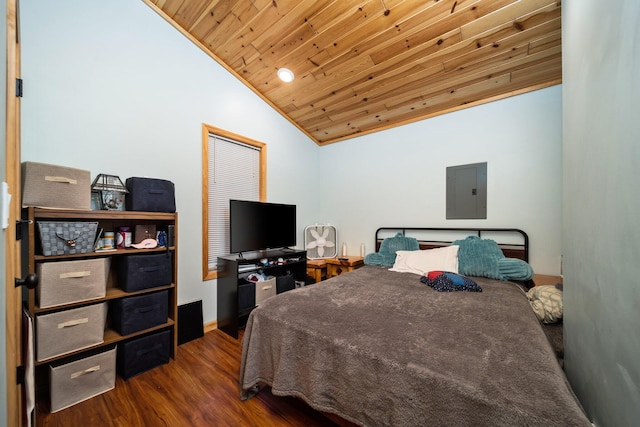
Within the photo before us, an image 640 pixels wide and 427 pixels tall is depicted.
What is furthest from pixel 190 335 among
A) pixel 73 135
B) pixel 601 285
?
pixel 601 285

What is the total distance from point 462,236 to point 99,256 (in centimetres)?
342

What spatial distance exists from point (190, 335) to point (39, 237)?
141cm

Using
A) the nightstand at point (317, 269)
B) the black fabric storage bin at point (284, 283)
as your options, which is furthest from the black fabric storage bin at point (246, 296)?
the nightstand at point (317, 269)

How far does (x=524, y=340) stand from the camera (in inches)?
44.1

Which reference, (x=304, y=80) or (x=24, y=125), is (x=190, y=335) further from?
(x=304, y=80)

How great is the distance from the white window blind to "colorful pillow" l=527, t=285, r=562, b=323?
2788 mm

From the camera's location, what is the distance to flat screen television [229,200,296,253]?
2568mm

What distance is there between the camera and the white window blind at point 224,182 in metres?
2.71

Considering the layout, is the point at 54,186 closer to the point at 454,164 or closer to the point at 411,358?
the point at 411,358

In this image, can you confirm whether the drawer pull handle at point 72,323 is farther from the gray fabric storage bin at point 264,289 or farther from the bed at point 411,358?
the gray fabric storage bin at point 264,289

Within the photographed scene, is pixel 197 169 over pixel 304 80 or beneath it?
beneath

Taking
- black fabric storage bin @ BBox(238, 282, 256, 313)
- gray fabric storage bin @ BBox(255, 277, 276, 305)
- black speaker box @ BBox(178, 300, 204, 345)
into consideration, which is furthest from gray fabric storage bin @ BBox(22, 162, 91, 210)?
gray fabric storage bin @ BBox(255, 277, 276, 305)

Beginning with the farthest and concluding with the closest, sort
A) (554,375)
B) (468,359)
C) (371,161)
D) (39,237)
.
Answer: (371,161) → (39,237) → (468,359) → (554,375)

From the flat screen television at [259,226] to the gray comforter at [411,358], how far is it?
45.0 inches
